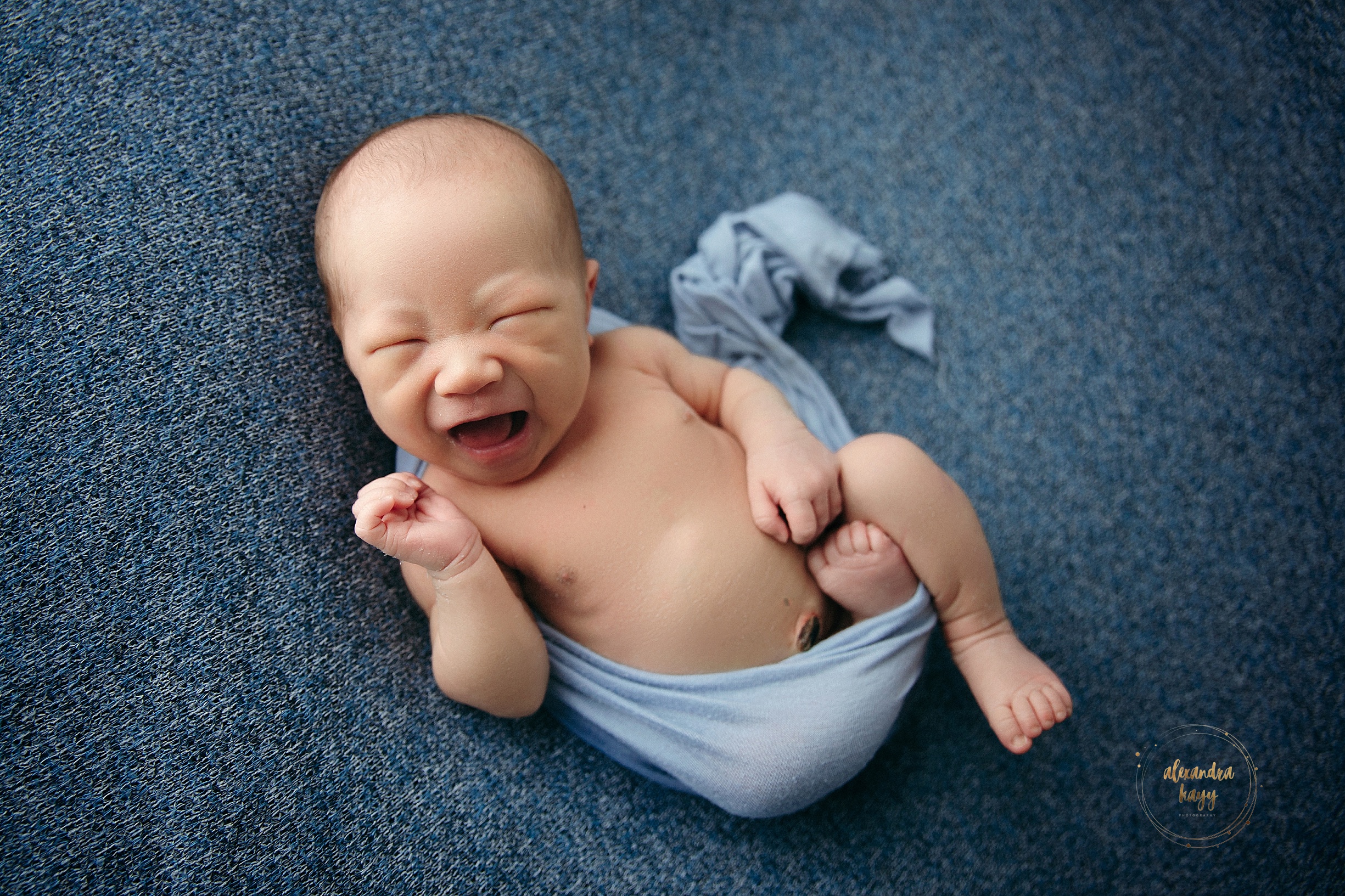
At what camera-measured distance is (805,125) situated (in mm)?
1366

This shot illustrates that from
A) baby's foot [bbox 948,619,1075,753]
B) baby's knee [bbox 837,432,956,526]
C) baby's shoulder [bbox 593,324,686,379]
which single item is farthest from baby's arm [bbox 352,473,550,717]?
baby's foot [bbox 948,619,1075,753]

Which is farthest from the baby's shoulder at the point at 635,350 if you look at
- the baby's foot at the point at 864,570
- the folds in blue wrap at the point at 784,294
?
the baby's foot at the point at 864,570

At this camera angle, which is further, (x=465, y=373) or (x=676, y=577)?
(x=676, y=577)

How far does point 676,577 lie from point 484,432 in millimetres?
295

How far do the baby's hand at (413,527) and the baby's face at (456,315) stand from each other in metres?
0.06

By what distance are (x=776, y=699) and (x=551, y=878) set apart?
1.17 ft

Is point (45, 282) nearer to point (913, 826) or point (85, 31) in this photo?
point (85, 31)

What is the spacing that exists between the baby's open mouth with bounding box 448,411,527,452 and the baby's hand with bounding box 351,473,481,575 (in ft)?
0.25

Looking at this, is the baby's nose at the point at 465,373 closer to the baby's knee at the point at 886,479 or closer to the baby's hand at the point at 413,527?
the baby's hand at the point at 413,527

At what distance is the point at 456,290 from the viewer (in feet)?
2.82

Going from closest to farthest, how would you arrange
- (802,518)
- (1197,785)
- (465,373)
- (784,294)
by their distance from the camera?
1. (465,373)
2. (802,518)
3. (1197,785)
4. (784,294)

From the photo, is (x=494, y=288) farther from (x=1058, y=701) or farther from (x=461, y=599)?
(x=1058, y=701)

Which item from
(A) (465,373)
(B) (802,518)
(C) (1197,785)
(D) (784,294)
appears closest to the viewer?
(A) (465,373)

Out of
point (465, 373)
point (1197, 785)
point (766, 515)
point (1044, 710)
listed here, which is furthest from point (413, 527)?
point (1197, 785)
